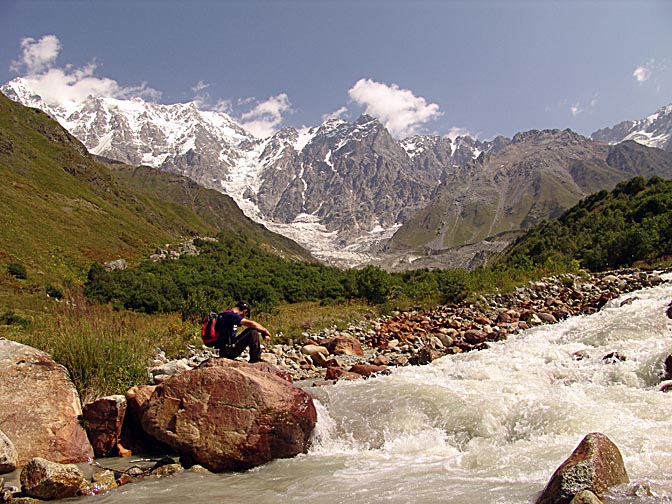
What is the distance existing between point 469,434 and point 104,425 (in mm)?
7493

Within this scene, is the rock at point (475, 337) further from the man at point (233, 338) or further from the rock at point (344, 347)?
the man at point (233, 338)

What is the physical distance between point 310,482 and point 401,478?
1.61 meters

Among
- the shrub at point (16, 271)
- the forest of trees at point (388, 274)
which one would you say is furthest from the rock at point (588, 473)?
the shrub at point (16, 271)

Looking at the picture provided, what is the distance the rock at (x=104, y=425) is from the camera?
873 centimetres

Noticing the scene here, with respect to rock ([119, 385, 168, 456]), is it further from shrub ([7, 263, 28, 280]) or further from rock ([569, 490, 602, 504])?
shrub ([7, 263, 28, 280])

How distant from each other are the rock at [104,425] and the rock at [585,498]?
8.25 m

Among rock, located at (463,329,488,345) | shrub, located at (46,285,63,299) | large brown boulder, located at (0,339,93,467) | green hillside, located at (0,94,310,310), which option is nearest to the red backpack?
large brown boulder, located at (0,339,93,467)

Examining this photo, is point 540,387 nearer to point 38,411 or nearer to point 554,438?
point 554,438

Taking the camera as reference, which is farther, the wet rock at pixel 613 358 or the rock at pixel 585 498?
the wet rock at pixel 613 358

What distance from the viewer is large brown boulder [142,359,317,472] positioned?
27.1 ft

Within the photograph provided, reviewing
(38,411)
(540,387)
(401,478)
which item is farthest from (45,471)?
(540,387)

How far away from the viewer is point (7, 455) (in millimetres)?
7266

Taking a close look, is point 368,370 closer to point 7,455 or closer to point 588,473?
point 588,473

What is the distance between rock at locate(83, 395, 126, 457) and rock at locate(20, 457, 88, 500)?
1.79 m
